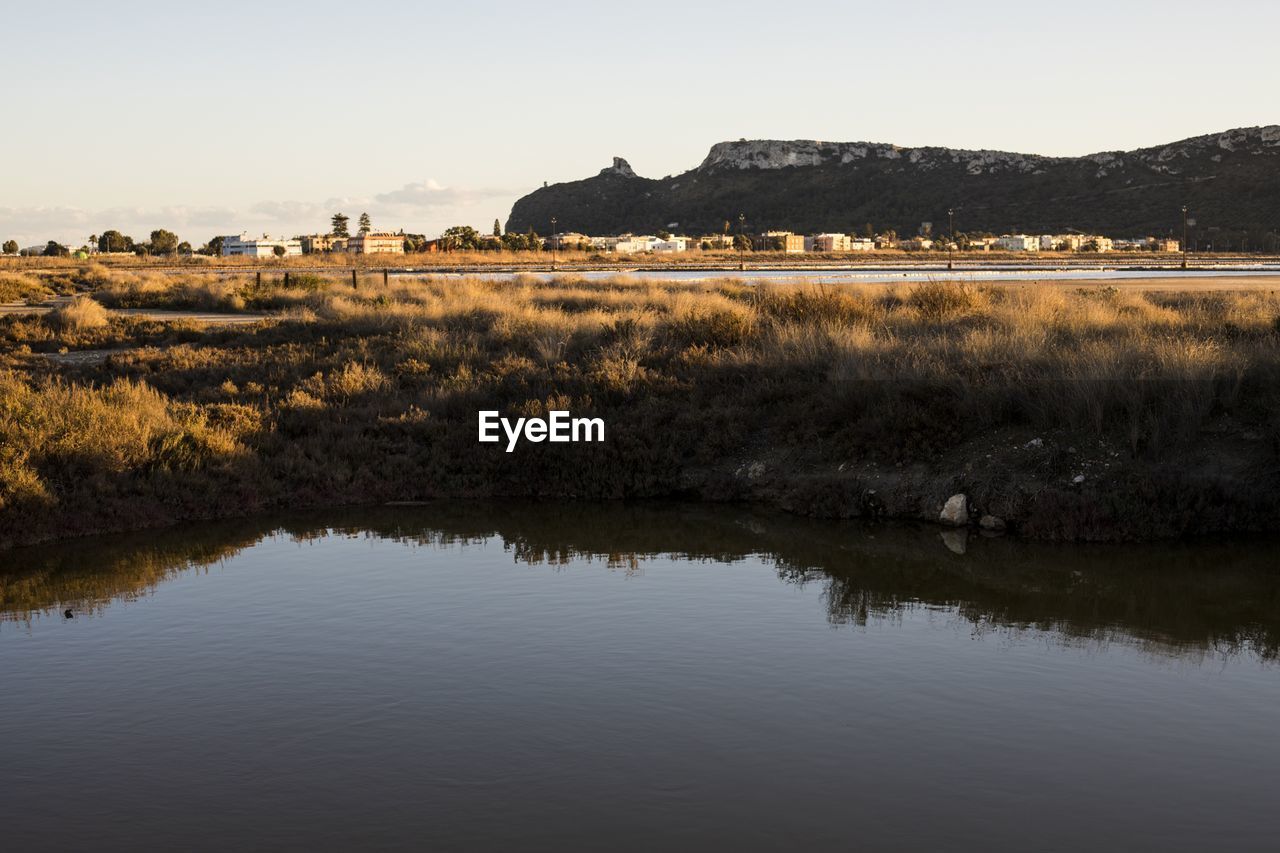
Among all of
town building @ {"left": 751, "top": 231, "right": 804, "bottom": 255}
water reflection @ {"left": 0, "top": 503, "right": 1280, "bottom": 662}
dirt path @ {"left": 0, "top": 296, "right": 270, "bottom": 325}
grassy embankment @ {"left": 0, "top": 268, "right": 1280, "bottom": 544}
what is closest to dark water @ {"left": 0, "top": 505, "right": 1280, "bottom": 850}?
water reflection @ {"left": 0, "top": 503, "right": 1280, "bottom": 662}

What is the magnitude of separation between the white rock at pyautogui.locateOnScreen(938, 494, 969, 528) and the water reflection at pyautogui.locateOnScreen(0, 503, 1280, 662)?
0.42m

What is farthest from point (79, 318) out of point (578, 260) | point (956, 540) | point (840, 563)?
point (578, 260)

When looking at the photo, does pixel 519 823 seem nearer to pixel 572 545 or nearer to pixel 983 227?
pixel 572 545

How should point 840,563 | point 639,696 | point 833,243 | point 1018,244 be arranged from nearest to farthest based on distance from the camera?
point 639,696 → point 840,563 → point 1018,244 → point 833,243

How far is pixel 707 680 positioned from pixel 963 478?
9.19m

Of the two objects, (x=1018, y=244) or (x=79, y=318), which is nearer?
(x=79, y=318)

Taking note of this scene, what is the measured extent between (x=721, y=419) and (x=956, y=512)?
506 cm

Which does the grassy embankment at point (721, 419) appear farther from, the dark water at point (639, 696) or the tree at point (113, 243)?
the tree at point (113, 243)

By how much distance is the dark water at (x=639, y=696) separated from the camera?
825 cm

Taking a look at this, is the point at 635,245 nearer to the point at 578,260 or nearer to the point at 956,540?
the point at 578,260

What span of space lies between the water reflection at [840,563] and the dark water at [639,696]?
0.26ft

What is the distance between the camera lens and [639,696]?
1062 cm

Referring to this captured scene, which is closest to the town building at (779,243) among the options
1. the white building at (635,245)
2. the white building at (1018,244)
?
the white building at (635,245)

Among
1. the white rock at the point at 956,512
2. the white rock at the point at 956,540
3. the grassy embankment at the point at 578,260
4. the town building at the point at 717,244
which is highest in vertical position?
the town building at the point at 717,244
